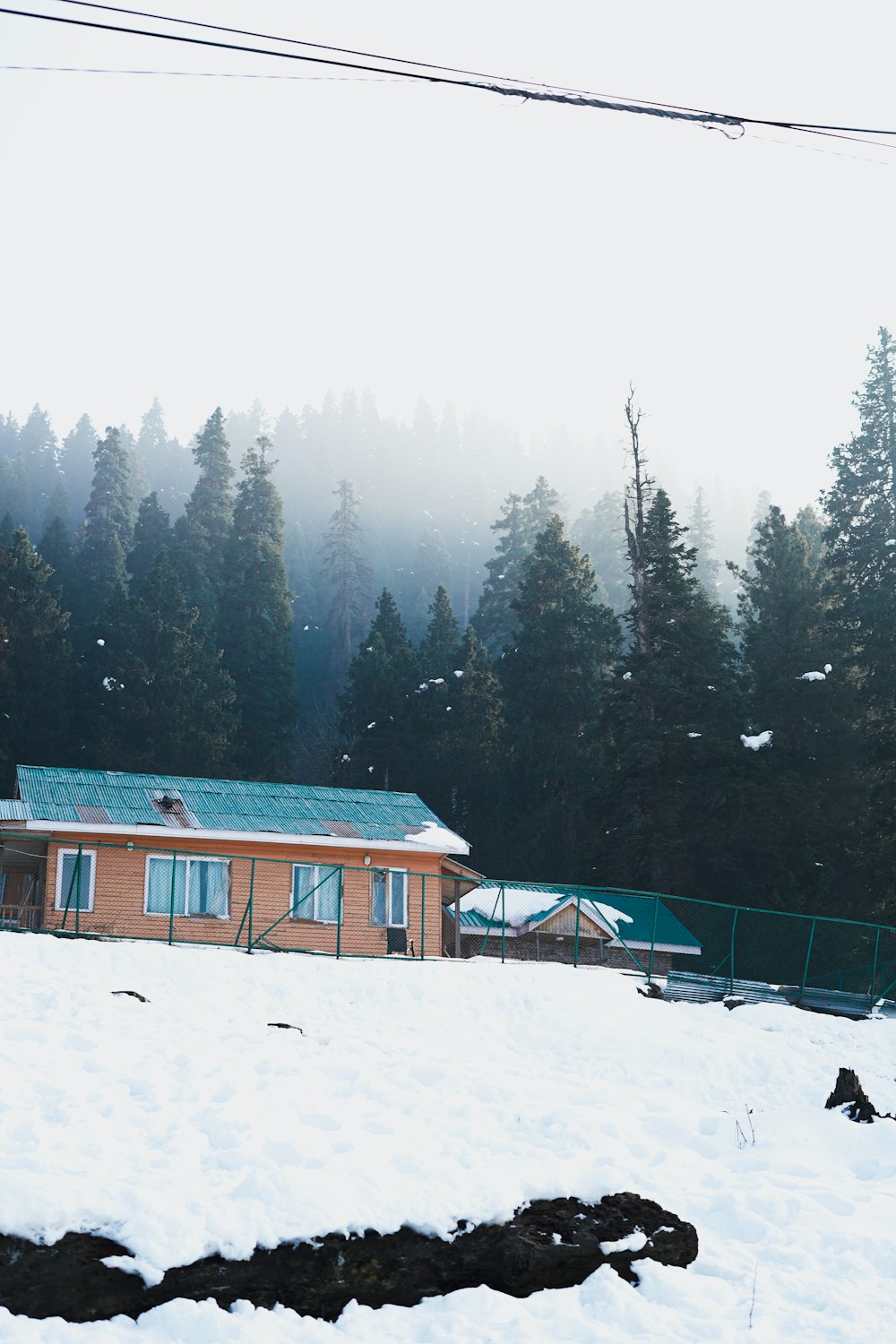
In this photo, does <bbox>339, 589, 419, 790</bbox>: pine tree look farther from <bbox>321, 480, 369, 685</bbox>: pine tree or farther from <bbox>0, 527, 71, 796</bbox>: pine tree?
<bbox>321, 480, 369, 685</bbox>: pine tree

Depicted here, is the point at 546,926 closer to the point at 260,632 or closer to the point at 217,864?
the point at 217,864

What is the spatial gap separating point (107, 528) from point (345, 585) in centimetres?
2106

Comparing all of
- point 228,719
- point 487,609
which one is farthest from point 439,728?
point 487,609

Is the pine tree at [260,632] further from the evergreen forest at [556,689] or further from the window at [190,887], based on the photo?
the window at [190,887]

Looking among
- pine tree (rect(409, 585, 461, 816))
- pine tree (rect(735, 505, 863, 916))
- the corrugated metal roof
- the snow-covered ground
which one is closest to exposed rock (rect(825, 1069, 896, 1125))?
the snow-covered ground

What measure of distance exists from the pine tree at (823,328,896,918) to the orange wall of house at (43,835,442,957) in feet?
63.6

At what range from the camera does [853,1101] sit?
54.6 feet

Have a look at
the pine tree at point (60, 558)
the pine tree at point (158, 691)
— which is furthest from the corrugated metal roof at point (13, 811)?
the pine tree at point (60, 558)

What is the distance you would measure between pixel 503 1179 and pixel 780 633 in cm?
4352

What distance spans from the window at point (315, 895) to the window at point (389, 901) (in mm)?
1021

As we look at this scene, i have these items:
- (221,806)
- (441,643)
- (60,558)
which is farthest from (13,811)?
(60,558)

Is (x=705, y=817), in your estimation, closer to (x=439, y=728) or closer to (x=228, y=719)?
(x=439, y=728)

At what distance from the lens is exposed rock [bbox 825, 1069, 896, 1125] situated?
16.3 meters

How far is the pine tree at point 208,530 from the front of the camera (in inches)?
2908
